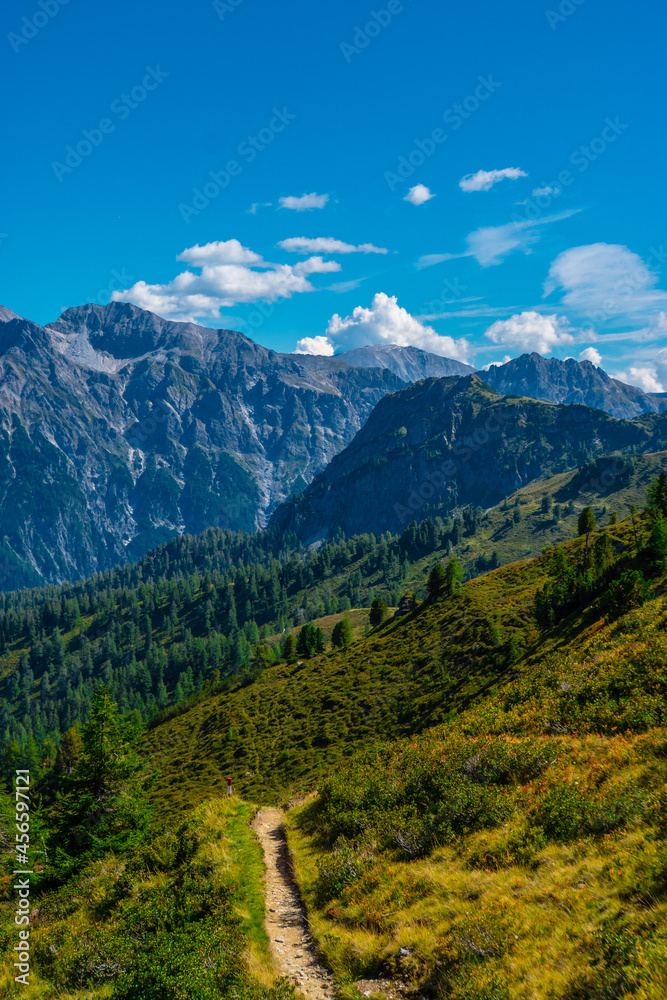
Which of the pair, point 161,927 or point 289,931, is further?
point 161,927

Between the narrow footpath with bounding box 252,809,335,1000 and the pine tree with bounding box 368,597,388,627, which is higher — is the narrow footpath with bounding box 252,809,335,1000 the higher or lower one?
the higher one

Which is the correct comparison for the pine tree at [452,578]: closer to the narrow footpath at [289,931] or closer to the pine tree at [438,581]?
the pine tree at [438,581]

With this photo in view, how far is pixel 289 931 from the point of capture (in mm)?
15109

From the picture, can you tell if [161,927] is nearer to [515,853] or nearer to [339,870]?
[339,870]

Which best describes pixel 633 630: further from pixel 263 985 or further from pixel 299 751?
pixel 299 751

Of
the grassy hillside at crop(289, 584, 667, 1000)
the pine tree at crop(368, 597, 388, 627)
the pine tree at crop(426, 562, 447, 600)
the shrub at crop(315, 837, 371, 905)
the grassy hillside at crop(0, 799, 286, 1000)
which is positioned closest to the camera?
the grassy hillside at crop(289, 584, 667, 1000)

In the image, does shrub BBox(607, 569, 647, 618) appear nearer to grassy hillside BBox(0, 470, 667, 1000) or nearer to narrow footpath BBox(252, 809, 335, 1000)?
grassy hillside BBox(0, 470, 667, 1000)

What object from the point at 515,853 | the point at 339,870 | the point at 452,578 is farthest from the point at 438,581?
the point at 515,853

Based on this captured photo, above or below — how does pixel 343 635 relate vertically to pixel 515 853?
below

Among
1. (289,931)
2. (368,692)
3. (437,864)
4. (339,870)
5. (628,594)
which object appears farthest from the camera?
(368,692)

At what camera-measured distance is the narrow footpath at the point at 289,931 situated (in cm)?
1229

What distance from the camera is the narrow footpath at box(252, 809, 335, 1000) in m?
12.3

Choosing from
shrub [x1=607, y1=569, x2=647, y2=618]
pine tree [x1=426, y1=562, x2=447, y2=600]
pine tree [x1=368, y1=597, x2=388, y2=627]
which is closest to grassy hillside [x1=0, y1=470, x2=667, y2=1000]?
shrub [x1=607, y1=569, x2=647, y2=618]

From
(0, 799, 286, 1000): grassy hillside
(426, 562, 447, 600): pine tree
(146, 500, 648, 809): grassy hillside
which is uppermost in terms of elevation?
(0, 799, 286, 1000): grassy hillside
